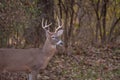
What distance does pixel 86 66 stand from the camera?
1212cm

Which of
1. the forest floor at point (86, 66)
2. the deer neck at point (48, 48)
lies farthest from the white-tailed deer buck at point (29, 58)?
the forest floor at point (86, 66)

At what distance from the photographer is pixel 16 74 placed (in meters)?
10.3

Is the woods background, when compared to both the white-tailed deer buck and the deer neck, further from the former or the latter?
the deer neck

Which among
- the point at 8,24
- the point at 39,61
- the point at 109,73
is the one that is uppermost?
the point at 8,24

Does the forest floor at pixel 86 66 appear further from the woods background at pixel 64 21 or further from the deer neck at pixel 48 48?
the deer neck at pixel 48 48

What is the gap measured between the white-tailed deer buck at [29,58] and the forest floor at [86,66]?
3.03 feet

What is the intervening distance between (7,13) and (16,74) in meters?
1.68

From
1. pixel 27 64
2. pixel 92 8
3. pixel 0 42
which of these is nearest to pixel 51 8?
pixel 0 42

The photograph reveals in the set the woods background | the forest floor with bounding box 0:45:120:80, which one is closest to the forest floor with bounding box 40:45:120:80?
the forest floor with bounding box 0:45:120:80

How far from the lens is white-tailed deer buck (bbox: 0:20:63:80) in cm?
920

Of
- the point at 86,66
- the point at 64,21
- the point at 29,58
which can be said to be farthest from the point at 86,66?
the point at 64,21

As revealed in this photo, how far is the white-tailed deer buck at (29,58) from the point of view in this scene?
30.2 ft

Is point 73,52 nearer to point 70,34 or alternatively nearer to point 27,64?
point 70,34

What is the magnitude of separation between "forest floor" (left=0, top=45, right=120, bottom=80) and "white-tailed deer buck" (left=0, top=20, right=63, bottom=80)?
3.03ft
